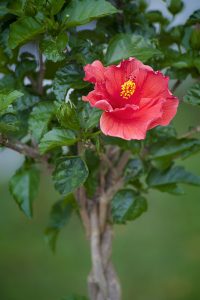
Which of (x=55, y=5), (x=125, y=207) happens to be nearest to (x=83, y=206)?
(x=125, y=207)

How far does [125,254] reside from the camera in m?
2.33

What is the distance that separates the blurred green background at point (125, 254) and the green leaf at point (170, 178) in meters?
0.91

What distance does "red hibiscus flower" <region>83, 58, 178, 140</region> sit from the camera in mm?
829

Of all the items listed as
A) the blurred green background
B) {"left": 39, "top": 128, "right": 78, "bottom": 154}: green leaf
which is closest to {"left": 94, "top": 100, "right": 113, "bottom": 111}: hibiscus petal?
{"left": 39, "top": 128, "right": 78, "bottom": 154}: green leaf

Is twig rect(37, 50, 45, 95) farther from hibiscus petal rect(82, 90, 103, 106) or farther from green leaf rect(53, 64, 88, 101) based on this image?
hibiscus petal rect(82, 90, 103, 106)

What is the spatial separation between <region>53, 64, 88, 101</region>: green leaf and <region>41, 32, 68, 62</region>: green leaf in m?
0.04

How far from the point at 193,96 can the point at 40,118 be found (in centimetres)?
29

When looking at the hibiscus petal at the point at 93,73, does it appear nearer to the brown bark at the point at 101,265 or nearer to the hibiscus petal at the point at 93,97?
the hibiscus petal at the point at 93,97

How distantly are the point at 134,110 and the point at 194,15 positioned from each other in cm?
35

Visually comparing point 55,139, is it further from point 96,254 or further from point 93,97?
point 96,254

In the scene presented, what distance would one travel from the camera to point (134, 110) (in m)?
0.84

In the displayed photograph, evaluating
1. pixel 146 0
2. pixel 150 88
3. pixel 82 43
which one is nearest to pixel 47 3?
pixel 82 43

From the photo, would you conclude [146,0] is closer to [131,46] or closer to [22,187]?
[131,46]

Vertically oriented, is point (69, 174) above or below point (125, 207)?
above
